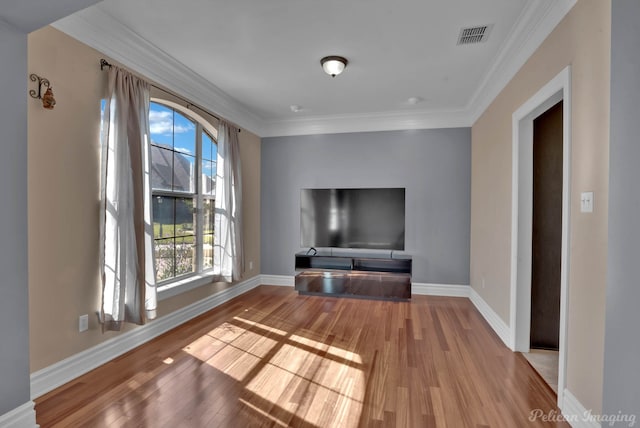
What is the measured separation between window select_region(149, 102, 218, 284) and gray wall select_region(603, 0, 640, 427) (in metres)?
3.24

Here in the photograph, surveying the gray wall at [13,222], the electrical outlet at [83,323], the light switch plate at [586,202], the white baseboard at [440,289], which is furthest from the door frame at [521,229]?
the electrical outlet at [83,323]

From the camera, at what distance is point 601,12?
1562 millimetres

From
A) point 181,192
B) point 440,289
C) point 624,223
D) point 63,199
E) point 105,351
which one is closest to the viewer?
point 624,223

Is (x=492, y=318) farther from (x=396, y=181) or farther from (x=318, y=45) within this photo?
(x=318, y=45)

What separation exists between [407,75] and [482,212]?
6.16 feet

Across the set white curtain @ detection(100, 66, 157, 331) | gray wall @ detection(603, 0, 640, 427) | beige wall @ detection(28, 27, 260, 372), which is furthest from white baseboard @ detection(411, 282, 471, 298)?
beige wall @ detection(28, 27, 260, 372)

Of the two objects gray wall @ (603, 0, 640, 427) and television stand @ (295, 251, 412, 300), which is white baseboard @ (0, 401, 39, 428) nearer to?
gray wall @ (603, 0, 640, 427)

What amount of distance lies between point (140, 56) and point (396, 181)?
3492 millimetres

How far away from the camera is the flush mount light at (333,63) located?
2908 millimetres

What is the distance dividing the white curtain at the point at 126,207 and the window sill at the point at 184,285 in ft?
1.26

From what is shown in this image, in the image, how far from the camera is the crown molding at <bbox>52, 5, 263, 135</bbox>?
2.24 metres

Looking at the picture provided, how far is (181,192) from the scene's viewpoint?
3.53 metres

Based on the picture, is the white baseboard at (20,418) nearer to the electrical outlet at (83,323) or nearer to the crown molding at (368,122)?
the electrical outlet at (83,323)

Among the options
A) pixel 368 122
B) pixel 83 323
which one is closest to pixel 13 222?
pixel 83 323
